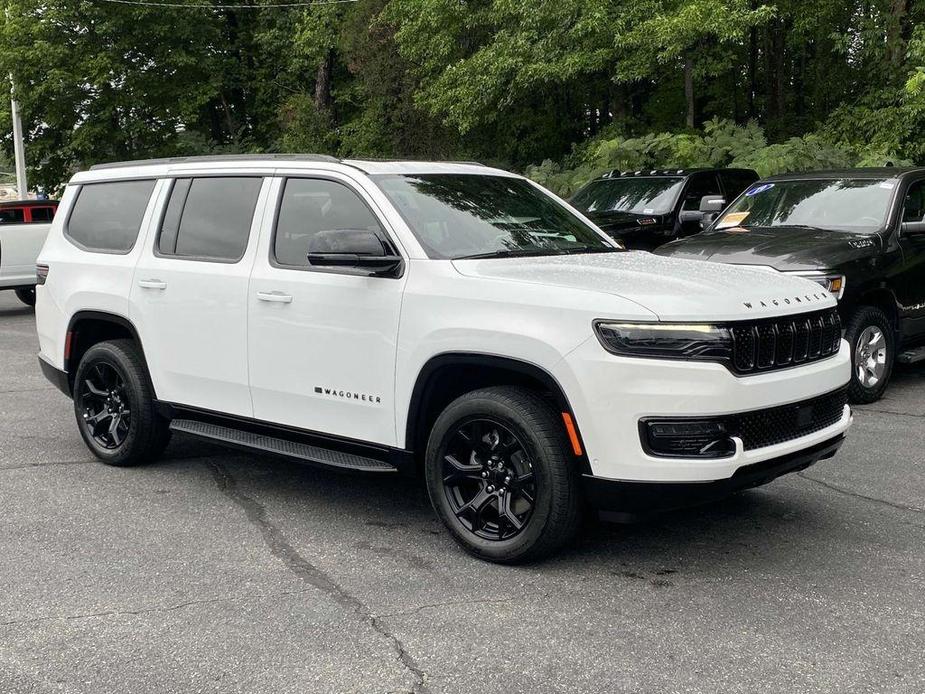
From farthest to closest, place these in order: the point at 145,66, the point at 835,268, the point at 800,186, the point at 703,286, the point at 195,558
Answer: the point at 145,66
the point at 800,186
the point at 835,268
the point at 195,558
the point at 703,286

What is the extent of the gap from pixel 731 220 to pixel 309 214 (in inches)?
214

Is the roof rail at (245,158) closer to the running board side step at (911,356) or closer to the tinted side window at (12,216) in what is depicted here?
the running board side step at (911,356)

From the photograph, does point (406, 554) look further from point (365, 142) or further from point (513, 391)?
point (365, 142)

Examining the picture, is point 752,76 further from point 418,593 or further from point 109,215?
point 418,593

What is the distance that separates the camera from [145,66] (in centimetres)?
3450

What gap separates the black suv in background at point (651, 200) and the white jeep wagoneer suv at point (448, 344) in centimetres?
701

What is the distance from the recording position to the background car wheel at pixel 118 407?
6348 millimetres

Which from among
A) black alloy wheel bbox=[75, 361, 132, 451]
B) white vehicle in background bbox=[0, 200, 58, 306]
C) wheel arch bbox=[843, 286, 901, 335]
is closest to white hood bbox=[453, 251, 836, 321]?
black alloy wheel bbox=[75, 361, 132, 451]

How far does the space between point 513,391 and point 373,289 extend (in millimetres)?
899

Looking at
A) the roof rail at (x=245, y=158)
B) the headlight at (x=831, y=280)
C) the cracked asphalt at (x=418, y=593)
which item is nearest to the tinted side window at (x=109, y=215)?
the roof rail at (x=245, y=158)

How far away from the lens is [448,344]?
4.75 metres

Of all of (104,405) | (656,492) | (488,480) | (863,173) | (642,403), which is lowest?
(104,405)

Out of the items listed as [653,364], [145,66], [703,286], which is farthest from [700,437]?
[145,66]

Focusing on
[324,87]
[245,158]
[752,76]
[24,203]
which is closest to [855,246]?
[245,158]
